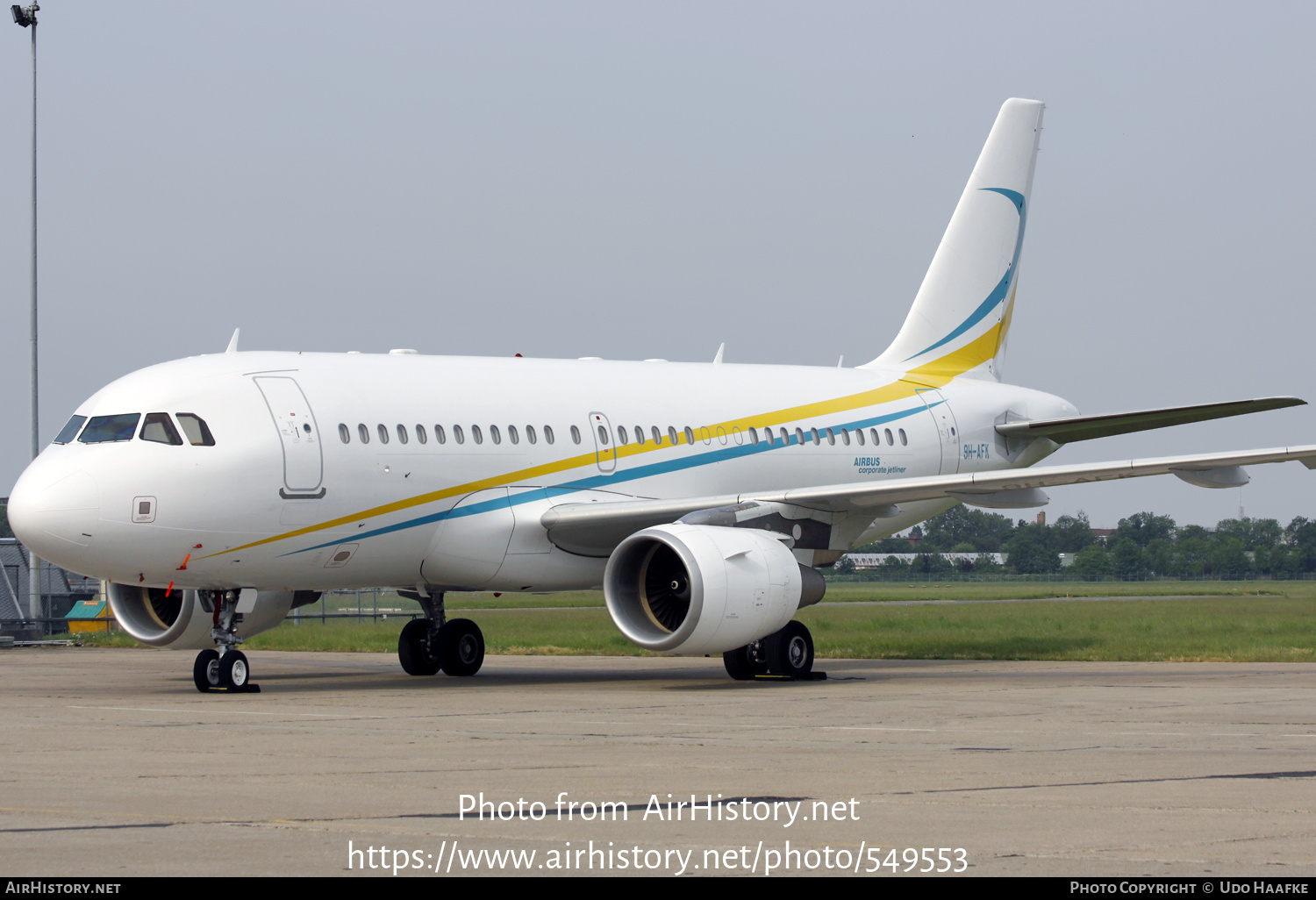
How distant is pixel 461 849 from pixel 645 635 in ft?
39.3

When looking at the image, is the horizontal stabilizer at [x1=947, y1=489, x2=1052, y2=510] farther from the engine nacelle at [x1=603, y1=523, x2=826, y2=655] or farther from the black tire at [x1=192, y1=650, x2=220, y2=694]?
the black tire at [x1=192, y1=650, x2=220, y2=694]

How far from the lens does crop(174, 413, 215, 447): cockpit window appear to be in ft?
62.7

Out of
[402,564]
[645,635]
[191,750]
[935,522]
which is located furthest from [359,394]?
[935,522]

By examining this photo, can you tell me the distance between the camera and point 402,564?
69.0 ft

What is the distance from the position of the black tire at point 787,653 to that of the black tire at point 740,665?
0.82 ft

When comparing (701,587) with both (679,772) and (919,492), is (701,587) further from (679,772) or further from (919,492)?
(679,772)

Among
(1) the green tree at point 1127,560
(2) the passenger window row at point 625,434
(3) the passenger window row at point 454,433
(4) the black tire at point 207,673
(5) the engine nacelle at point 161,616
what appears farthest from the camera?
(1) the green tree at point 1127,560

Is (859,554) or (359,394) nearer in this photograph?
(359,394)

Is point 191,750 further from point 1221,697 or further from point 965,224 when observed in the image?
point 965,224

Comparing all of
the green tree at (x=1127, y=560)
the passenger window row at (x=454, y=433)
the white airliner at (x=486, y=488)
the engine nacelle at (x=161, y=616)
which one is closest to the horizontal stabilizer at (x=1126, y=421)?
the white airliner at (x=486, y=488)

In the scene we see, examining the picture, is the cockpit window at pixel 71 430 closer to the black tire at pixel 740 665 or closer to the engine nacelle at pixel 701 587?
the engine nacelle at pixel 701 587

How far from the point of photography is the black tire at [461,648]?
76.4 feet

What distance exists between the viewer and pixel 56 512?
1823cm

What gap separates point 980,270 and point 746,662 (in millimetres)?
10284
